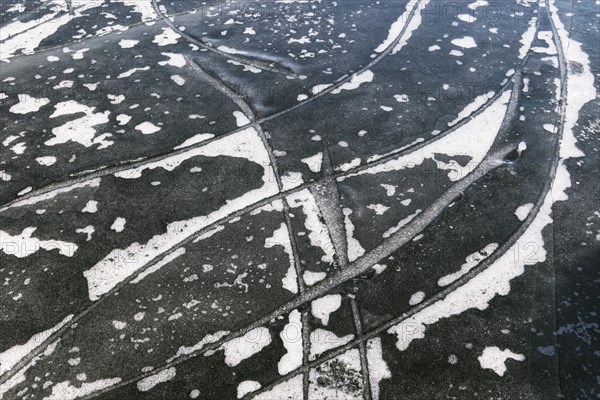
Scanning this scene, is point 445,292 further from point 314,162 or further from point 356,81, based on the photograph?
point 356,81

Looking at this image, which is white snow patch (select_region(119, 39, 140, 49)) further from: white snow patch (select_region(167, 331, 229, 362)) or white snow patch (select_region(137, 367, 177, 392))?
white snow patch (select_region(137, 367, 177, 392))

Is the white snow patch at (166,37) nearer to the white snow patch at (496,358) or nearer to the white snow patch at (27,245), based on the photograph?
the white snow patch at (27,245)

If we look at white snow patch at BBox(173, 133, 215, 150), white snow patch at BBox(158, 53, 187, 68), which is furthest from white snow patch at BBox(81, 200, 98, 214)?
white snow patch at BBox(158, 53, 187, 68)

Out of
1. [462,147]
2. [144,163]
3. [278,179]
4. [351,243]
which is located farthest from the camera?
[462,147]

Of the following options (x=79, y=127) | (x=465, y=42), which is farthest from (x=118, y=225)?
(x=465, y=42)

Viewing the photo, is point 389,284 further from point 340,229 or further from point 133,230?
point 133,230

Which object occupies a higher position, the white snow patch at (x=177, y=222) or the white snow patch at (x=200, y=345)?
the white snow patch at (x=177, y=222)

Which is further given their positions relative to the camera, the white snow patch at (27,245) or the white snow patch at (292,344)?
the white snow patch at (27,245)

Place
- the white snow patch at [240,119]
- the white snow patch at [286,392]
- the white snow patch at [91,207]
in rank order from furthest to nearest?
the white snow patch at [240,119] → the white snow patch at [91,207] → the white snow patch at [286,392]

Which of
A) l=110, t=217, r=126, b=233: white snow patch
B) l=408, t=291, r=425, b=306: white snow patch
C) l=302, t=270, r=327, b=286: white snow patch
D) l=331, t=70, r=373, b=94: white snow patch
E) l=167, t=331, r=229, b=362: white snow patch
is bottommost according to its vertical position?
l=408, t=291, r=425, b=306: white snow patch

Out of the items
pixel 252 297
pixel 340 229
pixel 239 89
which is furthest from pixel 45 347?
pixel 239 89

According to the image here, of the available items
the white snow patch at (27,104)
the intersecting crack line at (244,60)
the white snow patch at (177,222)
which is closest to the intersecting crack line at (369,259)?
the white snow patch at (177,222)
